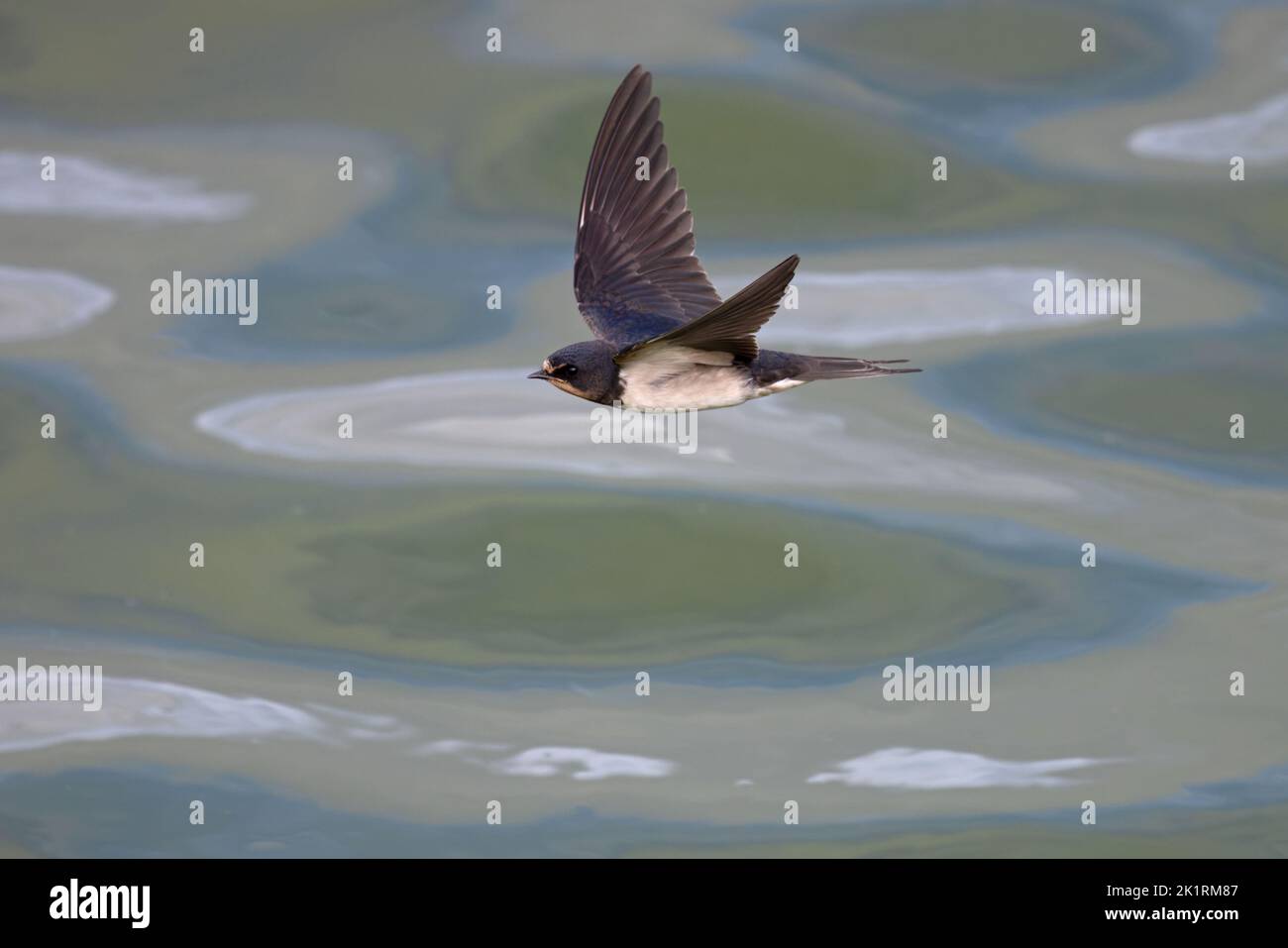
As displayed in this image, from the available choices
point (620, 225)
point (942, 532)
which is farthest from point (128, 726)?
point (620, 225)

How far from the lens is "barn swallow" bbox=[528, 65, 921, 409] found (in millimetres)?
5801

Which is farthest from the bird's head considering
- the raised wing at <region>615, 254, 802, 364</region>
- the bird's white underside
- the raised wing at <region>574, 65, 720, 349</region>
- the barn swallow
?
the raised wing at <region>574, 65, 720, 349</region>

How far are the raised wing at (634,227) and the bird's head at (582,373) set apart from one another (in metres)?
0.85

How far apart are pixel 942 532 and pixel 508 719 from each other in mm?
3955


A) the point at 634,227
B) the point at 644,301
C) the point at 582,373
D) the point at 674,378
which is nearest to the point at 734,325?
the point at 674,378

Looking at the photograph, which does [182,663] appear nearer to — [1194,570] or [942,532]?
[942,532]

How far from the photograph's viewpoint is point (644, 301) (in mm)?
6863

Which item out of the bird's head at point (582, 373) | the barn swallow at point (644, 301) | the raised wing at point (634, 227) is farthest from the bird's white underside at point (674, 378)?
the raised wing at point (634, 227)

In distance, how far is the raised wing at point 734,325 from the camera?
4910 millimetres

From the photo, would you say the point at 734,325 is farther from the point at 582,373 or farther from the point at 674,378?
the point at 582,373

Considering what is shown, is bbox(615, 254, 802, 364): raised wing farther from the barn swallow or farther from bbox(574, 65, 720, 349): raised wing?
bbox(574, 65, 720, 349): raised wing

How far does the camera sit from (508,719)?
496 inches

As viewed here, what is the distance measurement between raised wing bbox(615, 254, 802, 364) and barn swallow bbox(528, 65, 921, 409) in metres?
0.01

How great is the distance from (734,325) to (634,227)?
6.56 ft
